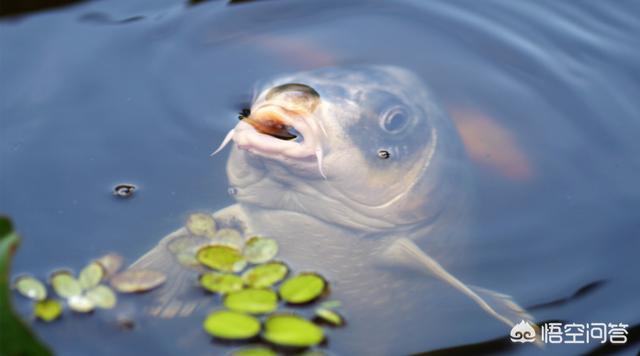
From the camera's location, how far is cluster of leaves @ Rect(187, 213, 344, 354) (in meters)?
2.57

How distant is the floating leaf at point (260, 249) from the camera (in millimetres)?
2863

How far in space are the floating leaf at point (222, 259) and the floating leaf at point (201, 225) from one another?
0.39 feet

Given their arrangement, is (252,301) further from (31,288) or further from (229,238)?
(31,288)

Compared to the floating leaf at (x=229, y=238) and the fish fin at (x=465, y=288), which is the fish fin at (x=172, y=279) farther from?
the fish fin at (x=465, y=288)

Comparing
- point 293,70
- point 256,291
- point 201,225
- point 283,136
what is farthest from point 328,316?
point 293,70

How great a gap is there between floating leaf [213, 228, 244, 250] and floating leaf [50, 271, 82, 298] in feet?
1.64

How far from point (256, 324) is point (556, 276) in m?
1.19

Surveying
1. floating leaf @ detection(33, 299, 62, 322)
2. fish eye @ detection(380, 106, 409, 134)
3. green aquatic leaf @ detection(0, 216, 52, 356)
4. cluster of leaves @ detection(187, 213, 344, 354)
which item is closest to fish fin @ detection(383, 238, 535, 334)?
cluster of leaves @ detection(187, 213, 344, 354)

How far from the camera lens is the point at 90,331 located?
2.65m

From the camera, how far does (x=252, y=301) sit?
8.71 ft

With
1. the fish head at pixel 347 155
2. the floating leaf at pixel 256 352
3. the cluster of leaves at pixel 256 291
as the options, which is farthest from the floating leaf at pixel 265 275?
the fish head at pixel 347 155

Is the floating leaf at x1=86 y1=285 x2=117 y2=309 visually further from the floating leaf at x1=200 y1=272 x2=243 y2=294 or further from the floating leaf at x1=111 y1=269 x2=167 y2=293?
the floating leaf at x1=200 y1=272 x2=243 y2=294

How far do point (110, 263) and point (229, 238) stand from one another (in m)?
0.42

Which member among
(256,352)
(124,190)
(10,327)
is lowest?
(10,327)
